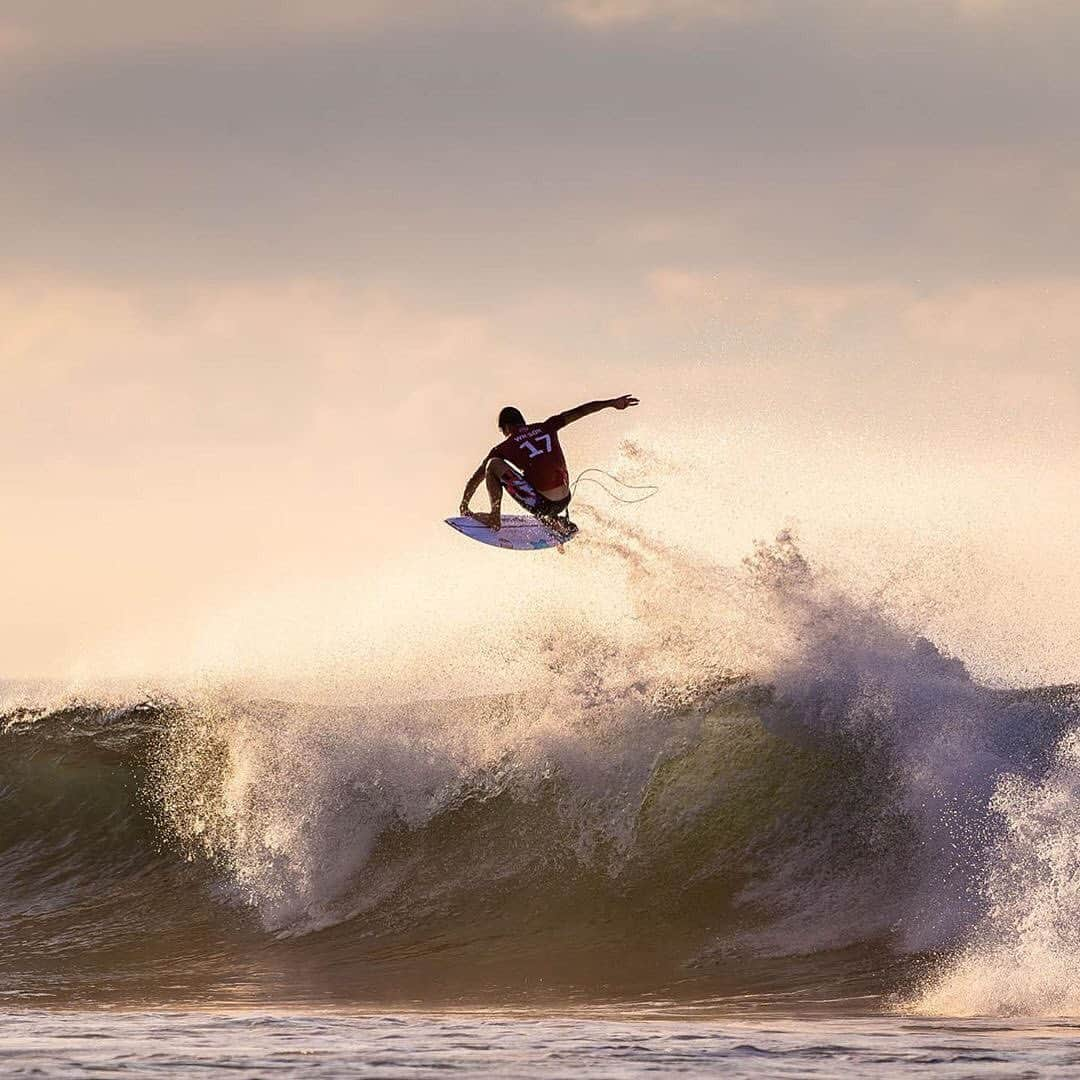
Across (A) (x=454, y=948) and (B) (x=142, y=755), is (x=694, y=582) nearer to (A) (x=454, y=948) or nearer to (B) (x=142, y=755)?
(A) (x=454, y=948)

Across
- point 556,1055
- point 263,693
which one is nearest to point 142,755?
point 263,693

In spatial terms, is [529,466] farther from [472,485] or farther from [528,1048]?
[528,1048]

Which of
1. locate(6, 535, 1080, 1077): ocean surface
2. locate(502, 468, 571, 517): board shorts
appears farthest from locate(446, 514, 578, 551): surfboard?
locate(6, 535, 1080, 1077): ocean surface

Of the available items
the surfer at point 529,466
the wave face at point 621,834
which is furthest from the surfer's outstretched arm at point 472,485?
the wave face at point 621,834

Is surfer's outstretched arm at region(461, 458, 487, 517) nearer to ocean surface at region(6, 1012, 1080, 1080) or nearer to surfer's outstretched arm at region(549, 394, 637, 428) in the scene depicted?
surfer's outstretched arm at region(549, 394, 637, 428)

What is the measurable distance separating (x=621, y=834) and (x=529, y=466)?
340cm

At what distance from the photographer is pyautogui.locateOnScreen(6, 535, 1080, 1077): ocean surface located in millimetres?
6836

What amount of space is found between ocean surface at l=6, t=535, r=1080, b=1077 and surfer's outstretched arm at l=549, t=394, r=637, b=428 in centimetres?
266

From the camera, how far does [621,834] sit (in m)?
12.4

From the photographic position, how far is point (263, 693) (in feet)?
52.6

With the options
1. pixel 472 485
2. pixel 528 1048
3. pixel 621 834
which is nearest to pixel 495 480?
pixel 472 485

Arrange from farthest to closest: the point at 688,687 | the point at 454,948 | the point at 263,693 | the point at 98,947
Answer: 1. the point at 263,693
2. the point at 688,687
3. the point at 98,947
4. the point at 454,948

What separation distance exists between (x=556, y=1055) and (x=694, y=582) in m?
8.12

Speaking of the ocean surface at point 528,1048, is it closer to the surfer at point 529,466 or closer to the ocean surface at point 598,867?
the ocean surface at point 598,867
